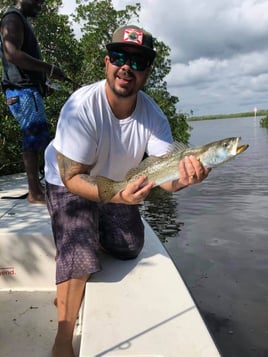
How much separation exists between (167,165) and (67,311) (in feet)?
3.70

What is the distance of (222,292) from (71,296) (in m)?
3.38

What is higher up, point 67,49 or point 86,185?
point 67,49

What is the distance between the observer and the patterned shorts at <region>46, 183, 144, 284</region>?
2773 millimetres

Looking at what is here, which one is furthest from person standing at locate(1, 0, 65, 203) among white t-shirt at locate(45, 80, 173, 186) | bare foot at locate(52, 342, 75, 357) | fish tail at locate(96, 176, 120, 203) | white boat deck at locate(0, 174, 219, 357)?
bare foot at locate(52, 342, 75, 357)

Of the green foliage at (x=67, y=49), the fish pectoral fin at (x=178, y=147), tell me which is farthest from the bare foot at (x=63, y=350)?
the green foliage at (x=67, y=49)

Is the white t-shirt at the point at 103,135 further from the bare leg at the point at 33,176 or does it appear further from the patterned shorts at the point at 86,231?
the bare leg at the point at 33,176

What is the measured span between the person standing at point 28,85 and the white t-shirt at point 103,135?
1.35m

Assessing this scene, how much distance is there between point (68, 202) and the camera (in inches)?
117

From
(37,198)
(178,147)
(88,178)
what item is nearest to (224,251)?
(37,198)

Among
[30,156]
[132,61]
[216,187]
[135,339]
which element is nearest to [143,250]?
[135,339]

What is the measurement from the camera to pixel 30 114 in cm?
432

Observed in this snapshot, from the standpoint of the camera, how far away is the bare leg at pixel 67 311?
8.43ft

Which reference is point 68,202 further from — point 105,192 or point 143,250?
point 143,250

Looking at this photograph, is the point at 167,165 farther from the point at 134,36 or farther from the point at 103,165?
the point at 134,36
